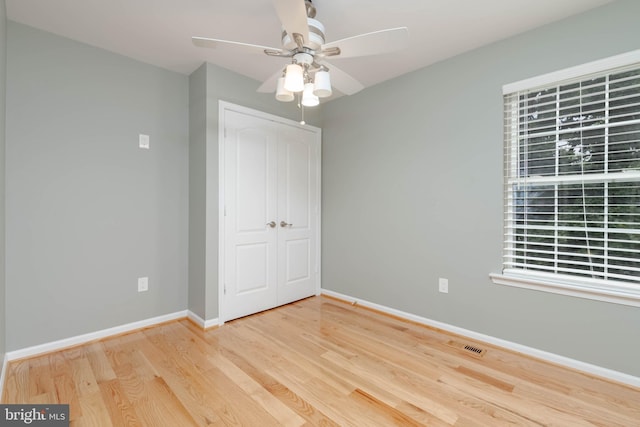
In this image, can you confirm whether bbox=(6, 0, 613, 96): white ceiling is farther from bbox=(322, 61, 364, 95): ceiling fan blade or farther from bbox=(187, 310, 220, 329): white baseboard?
bbox=(187, 310, 220, 329): white baseboard

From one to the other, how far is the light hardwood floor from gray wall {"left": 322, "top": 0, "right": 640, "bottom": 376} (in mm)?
309

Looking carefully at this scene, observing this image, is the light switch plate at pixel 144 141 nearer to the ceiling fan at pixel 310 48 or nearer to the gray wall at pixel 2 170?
the gray wall at pixel 2 170

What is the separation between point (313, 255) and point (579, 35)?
123 inches

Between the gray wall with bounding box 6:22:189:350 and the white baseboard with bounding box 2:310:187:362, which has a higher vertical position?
the gray wall with bounding box 6:22:189:350

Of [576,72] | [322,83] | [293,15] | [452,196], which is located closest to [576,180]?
[576,72]

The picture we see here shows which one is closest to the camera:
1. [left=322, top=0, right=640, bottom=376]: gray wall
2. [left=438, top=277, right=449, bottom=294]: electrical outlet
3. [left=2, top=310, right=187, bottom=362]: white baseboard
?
[left=322, top=0, right=640, bottom=376]: gray wall

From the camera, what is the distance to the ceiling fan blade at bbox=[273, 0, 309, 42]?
1271mm

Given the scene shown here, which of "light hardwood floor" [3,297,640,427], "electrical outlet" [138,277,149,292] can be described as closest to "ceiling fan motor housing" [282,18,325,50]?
"light hardwood floor" [3,297,640,427]

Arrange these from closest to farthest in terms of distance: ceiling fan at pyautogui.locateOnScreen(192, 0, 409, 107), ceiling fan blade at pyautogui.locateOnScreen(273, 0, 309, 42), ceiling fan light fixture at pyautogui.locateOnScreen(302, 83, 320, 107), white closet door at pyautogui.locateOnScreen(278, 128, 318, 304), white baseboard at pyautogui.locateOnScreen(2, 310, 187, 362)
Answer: ceiling fan blade at pyautogui.locateOnScreen(273, 0, 309, 42)
ceiling fan at pyautogui.locateOnScreen(192, 0, 409, 107)
ceiling fan light fixture at pyautogui.locateOnScreen(302, 83, 320, 107)
white baseboard at pyautogui.locateOnScreen(2, 310, 187, 362)
white closet door at pyautogui.locateOnScreen(278, 128, 318, 304)

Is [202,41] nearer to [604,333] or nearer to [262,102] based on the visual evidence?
[262,102]

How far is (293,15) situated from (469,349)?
2.61 m

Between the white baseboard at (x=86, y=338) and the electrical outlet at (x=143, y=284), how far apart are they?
293mm

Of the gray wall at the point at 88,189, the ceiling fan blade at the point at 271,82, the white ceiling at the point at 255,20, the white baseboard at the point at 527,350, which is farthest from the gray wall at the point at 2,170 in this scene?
the white baseboard at the point at 527,350

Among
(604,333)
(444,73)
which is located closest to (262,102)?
(444,73)
